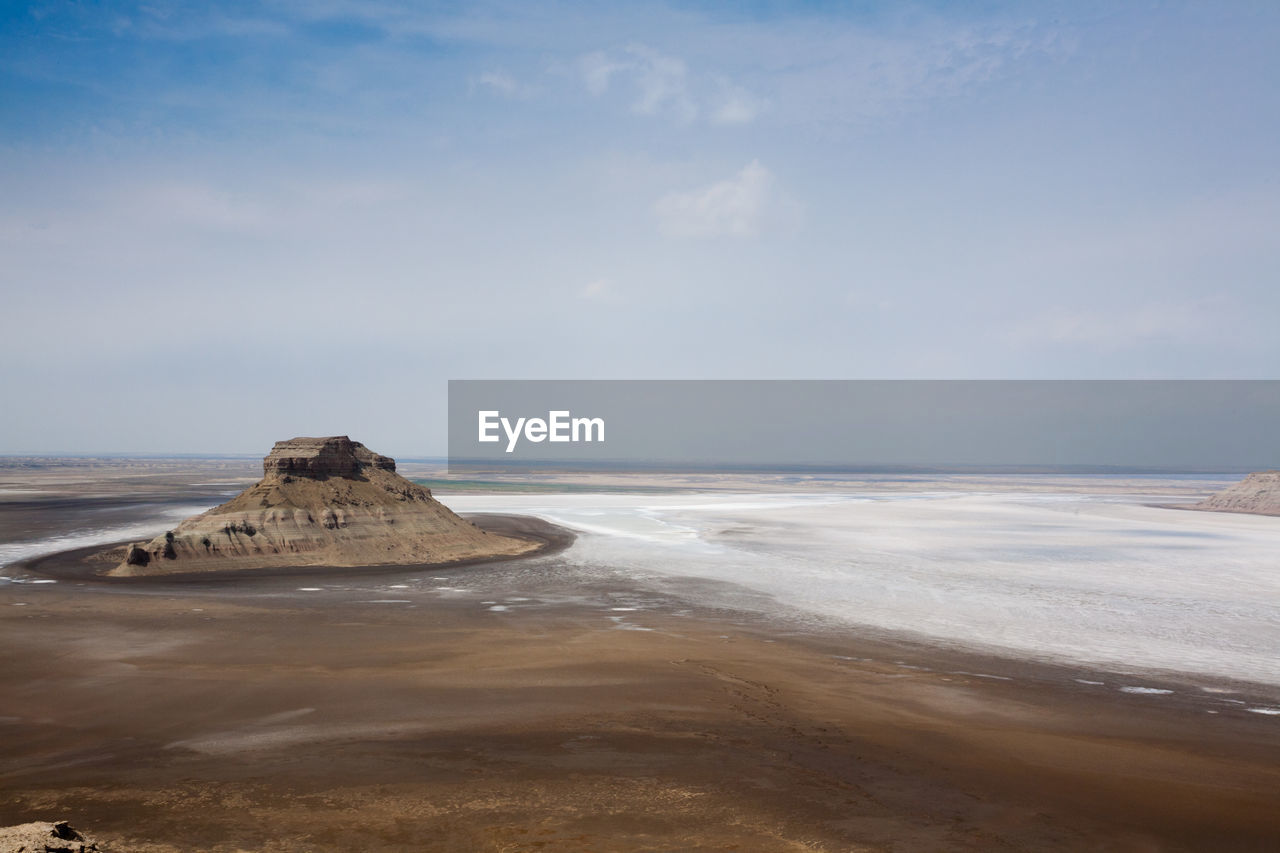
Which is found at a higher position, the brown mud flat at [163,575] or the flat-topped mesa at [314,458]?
the flat-topped mesa at [314,458]

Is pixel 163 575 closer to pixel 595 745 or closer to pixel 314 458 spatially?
pixel 314 458

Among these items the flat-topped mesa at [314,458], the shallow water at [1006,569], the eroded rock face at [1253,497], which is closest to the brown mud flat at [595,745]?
the shallow water at [1006,569]

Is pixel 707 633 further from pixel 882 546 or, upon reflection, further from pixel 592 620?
pixel 882 546

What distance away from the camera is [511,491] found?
88.9 m

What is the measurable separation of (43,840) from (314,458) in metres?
29.8

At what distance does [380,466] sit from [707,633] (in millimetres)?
23897

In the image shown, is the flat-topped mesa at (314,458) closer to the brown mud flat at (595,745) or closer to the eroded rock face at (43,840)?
the brown mud flat at (595,745)

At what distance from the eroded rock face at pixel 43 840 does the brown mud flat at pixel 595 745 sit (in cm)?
108

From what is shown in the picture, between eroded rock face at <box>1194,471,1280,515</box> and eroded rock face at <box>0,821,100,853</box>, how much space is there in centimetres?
8357

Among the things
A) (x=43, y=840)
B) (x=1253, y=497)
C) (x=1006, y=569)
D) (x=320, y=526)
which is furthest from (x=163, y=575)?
(x=1253, y=497)

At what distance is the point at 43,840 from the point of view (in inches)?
248

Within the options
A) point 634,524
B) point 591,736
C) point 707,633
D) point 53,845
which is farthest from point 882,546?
point 53,845

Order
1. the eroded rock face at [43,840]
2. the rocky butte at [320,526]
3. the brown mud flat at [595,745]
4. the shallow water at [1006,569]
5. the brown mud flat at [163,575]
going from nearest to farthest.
→ the eroded rock face at [43,840]
the brown mud flat at [595,745]
the shallow water at [1006,569]
the brown mud flat at [163,575]
the rocky butte at [320,526]

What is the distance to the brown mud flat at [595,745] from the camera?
8469 millimetres
